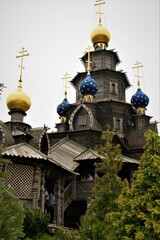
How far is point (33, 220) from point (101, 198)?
2.93m

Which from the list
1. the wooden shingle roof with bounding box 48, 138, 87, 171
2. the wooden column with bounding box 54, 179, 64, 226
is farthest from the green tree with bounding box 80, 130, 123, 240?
the wooden shingle roof with bounding box 48, 138, 87, 171

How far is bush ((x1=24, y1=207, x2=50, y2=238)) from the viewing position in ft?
41.7

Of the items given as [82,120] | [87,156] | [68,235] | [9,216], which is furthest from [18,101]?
[9,216]

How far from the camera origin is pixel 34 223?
12.9 meters

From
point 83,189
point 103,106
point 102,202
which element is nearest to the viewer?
point 102,202

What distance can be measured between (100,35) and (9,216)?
2057 cm

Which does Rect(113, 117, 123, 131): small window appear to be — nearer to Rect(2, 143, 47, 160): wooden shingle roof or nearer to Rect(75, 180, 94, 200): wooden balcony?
Rect(75, 180, 94, 200): wooden balcony

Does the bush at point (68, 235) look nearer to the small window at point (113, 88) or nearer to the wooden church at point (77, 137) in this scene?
the wooden church at point (77, 137)

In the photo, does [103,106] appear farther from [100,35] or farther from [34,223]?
[34,223]

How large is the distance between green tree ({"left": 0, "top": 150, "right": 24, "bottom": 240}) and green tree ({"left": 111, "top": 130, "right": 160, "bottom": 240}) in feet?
7.94

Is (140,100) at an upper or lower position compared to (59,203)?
upper

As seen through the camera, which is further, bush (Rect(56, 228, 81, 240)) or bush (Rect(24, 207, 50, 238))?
bush (Rect(24, 207, 50, 238))

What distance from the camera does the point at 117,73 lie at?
25688 millimetres

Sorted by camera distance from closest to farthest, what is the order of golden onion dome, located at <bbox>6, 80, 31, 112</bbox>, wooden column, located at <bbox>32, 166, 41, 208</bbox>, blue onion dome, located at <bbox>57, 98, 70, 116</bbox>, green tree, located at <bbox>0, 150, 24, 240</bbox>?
green tree, located at <bbox>0, 150, 24, 240</bbox>
wooden column, located at <bbox>32, 166, 41, 208</bbox>
golden onion dome, located at <bbox>6, 80, 31, 112</bbox>
blue onion dome, located at <bbox>57, 98, 70, 116</bbox>
